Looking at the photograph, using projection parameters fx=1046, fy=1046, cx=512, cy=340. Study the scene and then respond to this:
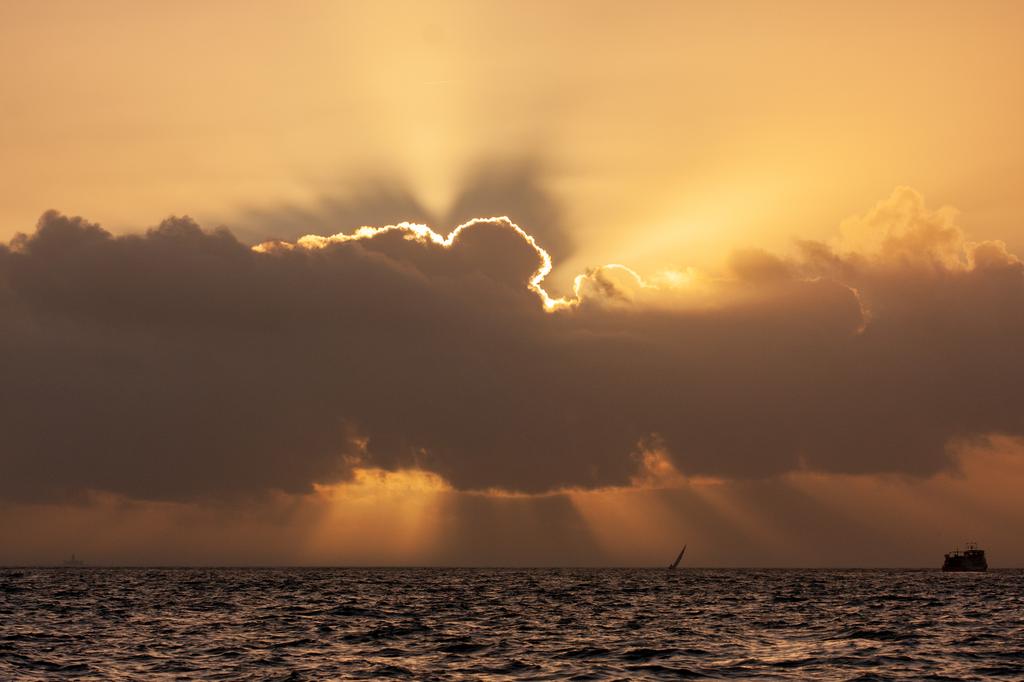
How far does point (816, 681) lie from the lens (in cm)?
4653

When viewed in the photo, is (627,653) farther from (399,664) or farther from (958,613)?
(958,613)

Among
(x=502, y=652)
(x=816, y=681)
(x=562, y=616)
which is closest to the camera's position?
(x=816, y=681)

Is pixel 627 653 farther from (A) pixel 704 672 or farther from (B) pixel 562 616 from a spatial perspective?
(B) pixel 562 616

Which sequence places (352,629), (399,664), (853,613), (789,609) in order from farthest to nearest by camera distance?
(789,609)
(853,613)
(352,629)
(399,664)

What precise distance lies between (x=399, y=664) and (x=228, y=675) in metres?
8.92

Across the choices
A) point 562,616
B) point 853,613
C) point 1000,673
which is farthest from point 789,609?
point 1000,673

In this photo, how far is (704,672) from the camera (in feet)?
165

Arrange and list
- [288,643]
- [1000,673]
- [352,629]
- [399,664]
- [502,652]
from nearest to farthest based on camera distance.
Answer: [1000,673] < [399,664] < [502,652] < [288,643] < [352,629]

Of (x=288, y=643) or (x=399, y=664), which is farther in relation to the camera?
(x=288, y=643)

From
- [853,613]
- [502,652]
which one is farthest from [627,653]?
[853,613]

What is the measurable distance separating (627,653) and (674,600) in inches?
2871

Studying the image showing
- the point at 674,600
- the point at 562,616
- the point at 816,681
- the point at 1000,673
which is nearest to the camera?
the point at 816,681

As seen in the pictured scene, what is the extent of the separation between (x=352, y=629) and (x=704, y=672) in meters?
32.3

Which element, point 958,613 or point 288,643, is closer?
point 288,643
